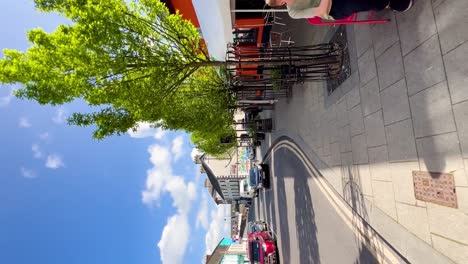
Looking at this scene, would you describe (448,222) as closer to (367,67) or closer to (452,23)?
(452,23)

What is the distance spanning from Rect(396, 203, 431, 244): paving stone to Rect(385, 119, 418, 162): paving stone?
931 mm

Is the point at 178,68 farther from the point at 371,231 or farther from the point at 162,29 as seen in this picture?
the point at 371,231

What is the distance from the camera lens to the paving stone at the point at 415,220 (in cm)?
A: 509

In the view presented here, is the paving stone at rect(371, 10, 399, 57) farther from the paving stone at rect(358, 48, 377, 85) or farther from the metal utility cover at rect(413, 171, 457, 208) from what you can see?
the metal utility cover at rect(413, 171, 457, 208)

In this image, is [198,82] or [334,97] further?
[198,82]

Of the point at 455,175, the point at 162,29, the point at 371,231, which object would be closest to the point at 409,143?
the point at 455,175

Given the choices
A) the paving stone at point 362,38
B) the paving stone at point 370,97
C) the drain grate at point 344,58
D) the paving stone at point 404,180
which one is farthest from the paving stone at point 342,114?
the paving stone at point 404,180

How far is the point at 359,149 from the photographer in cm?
743

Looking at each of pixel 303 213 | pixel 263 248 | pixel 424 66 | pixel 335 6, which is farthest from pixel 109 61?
pixel 263 248

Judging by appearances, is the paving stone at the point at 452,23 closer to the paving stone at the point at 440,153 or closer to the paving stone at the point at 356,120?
the paving stone at the point at 440,153

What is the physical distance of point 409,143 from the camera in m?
5.41

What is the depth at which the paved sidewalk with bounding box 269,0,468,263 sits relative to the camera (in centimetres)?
433

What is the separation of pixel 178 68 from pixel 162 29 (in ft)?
4.09

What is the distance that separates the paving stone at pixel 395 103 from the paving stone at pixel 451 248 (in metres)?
2.21
